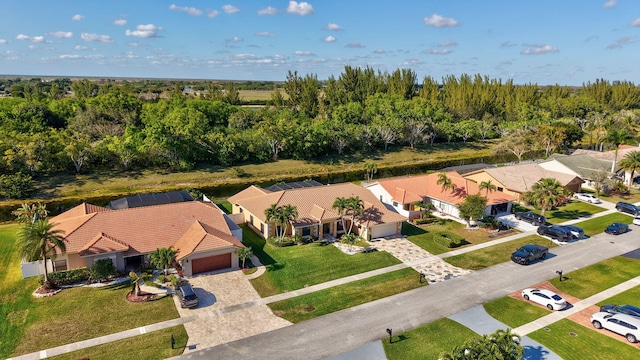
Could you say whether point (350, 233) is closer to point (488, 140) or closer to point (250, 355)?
point (250, 355)

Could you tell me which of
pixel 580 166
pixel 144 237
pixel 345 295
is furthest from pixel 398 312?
pixel 580 166

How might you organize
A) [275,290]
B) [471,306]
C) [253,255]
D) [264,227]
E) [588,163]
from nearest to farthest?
[471,306] → [275,290] → [253,255] → [264,227] → [588,163]

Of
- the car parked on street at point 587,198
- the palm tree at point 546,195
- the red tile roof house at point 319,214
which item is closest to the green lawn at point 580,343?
the red tile roof house at point 319,214

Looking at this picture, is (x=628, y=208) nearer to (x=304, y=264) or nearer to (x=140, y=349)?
(x=304, y=264)

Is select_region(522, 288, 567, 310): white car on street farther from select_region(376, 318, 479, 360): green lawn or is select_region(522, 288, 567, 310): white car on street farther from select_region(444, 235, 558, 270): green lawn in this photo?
select_region(376, 318, 479, 360): green lawn

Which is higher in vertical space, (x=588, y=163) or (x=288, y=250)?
(x=588, y=163)

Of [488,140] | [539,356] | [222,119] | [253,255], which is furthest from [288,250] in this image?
[488,140]
